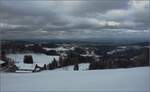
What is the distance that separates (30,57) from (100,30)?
3.31 ft

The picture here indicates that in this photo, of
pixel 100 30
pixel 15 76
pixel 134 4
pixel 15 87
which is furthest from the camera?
pixel 100 30

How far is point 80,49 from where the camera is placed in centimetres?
230

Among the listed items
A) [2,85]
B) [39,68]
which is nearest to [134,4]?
[39,68]

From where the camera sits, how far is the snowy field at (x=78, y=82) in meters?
1.56

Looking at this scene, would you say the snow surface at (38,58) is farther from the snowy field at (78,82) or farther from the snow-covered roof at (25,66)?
the snowy field at (78,82)

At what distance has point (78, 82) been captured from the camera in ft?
5.63

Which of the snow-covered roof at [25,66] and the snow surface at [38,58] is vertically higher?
the snow surface at [38,58]

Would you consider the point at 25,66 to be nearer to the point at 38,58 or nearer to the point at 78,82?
the point at 38,58

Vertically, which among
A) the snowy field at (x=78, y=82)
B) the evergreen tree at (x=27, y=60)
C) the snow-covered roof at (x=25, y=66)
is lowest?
the snowy field at (x=78, y=82)

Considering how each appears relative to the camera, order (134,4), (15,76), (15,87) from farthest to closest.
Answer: (134,4) < (15,76) < (15,87)

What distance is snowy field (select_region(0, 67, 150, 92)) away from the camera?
5.13 feet

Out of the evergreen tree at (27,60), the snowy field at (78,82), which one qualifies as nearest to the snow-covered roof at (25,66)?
the evergreen tree at (27,60)

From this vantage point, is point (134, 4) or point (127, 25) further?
point (127, 25)

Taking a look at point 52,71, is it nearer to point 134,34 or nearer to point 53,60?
point 53,60
